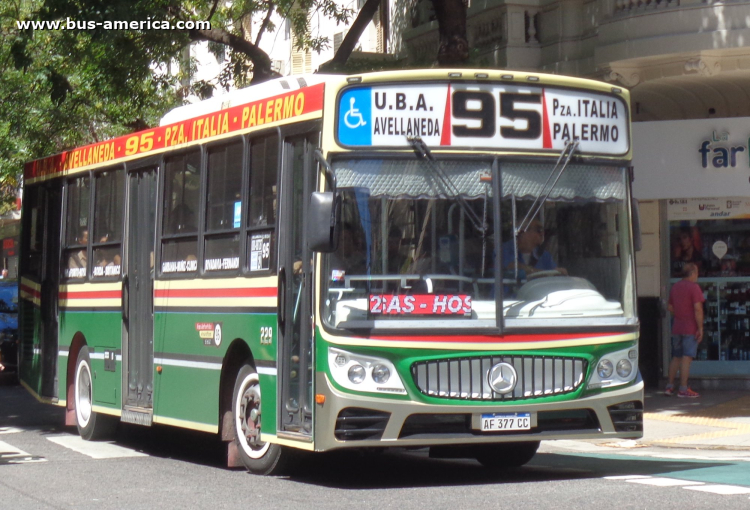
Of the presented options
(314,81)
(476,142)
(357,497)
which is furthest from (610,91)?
(357,497)

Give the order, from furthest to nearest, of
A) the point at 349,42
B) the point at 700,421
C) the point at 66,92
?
the point at 349,42, the point at 66,92, the point at 700,421

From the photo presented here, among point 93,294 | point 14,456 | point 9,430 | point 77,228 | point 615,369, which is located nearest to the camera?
point 615,369

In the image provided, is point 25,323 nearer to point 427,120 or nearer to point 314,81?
point 314,81

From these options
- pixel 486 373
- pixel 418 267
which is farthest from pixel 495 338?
pixel 418 267

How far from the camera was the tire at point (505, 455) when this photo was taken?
11094 millimetres

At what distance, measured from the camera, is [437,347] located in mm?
9234

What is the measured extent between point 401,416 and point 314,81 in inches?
125

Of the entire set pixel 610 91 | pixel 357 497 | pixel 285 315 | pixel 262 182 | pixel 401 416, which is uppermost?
pixel 610 91

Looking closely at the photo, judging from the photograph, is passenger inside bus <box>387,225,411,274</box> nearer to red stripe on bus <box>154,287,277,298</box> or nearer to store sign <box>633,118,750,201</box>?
red stripe on bus <box>154,287,277,298</box>

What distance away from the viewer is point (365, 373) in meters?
9.20

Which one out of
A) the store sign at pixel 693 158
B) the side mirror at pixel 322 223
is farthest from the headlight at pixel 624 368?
the store sign at pixel 693 158

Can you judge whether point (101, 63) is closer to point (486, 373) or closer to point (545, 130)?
point (545, 130)

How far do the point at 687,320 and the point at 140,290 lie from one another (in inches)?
323

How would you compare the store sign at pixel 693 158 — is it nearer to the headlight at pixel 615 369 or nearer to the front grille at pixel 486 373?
the headlight at pixel 615 369
